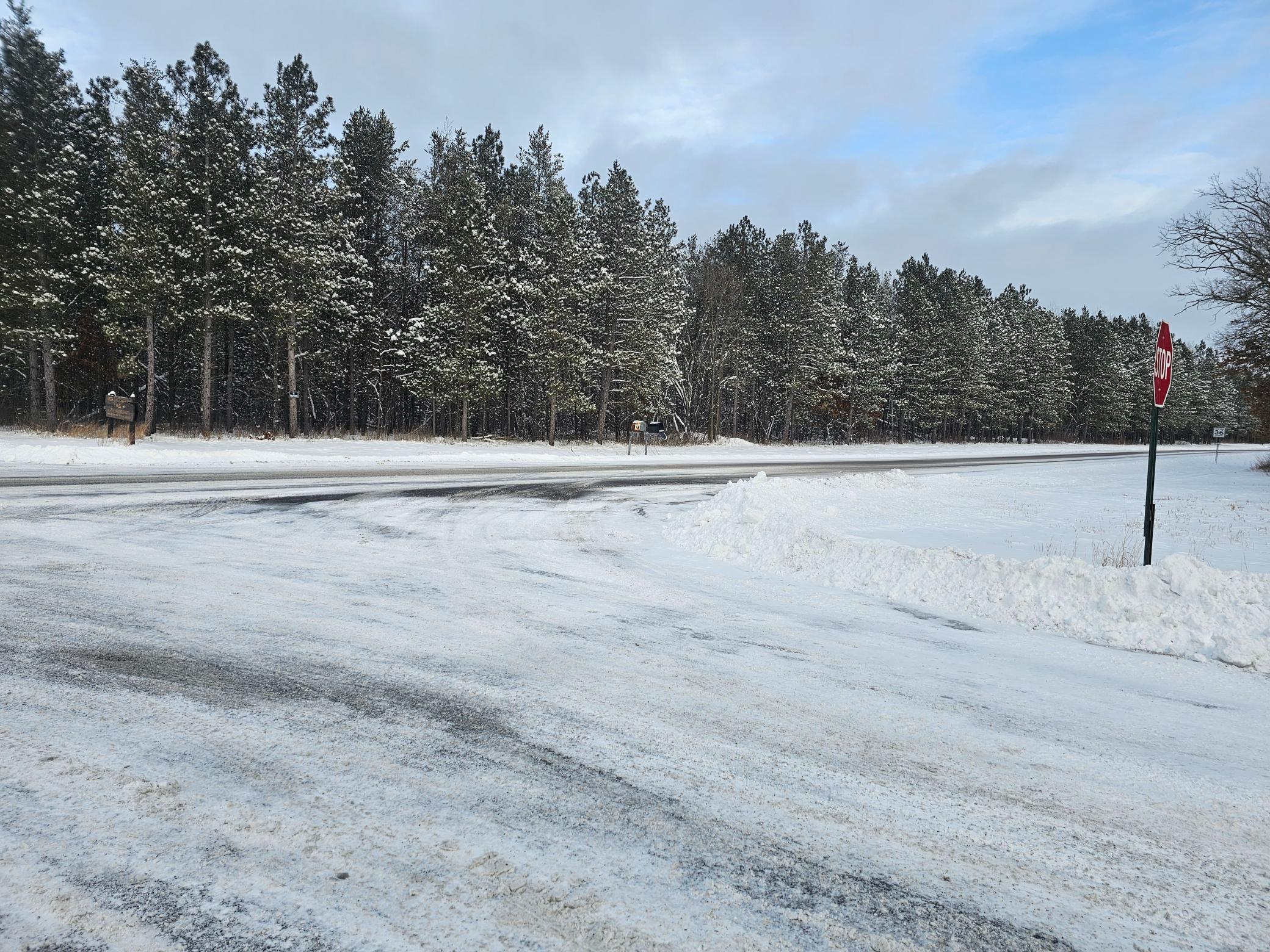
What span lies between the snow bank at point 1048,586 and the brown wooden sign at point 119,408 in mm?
20142

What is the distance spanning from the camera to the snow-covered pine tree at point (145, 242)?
85.5 feet

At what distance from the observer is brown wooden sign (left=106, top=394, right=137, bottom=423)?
19.9 metres

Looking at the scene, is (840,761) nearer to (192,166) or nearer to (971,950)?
(971,950)

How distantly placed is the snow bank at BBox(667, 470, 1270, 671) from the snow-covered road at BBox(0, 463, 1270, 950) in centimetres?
47

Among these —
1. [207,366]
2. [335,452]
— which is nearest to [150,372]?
[207,366]

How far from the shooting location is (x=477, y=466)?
2117 cm

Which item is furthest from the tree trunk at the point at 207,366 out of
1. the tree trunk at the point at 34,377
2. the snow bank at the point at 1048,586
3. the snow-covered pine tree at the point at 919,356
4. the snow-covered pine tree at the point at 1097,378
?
the snow-covered pine tree at the point at 1097,378

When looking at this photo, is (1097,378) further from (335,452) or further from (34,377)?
(34,377)

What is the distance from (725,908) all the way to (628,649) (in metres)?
2.61

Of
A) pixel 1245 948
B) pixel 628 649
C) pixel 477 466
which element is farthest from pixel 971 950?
pixel 477 466

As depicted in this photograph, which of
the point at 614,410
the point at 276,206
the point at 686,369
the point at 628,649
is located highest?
the point at 276,206

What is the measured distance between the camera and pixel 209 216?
27.9 m

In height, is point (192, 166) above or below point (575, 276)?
above

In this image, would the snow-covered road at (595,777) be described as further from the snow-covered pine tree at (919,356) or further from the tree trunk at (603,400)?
the snow-covered pine tree at (919,356)
